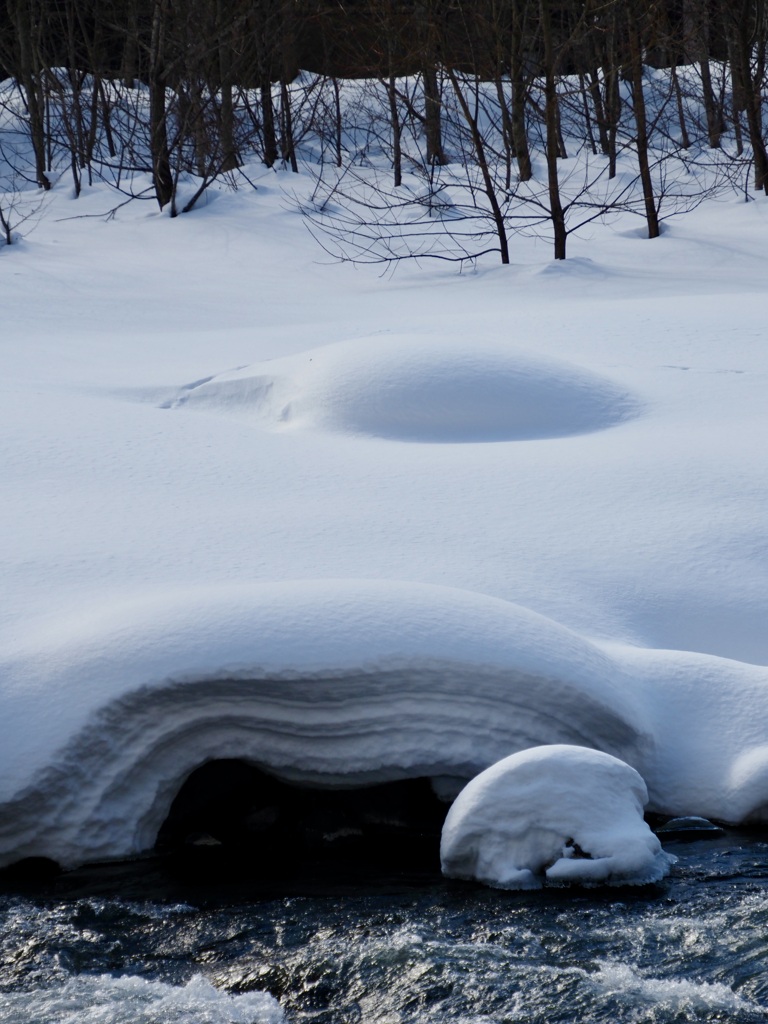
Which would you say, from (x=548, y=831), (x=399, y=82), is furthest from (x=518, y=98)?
(x=548, y=831)

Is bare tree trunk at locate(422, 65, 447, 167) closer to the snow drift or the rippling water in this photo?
the snow drift

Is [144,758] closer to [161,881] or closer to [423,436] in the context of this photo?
[161,881]

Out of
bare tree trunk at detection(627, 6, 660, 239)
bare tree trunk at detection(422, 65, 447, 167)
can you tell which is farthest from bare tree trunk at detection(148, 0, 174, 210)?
bare tree trunk at detection(627, 6, 660, 239)

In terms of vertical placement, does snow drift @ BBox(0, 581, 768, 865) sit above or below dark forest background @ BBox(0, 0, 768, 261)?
below

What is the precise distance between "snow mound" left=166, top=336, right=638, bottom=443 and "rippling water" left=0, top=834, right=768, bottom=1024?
9.86 ft

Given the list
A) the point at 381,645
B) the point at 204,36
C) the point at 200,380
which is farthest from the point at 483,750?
the point at 204,36

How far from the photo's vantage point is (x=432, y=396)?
5.43 meters

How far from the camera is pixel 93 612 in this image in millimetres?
3068

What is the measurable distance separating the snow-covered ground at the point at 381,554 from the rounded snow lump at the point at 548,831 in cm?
24

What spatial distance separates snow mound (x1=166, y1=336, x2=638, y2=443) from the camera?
5.35 meters

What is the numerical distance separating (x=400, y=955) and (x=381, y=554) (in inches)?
63.9

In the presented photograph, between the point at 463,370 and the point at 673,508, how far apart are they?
167 centimetres

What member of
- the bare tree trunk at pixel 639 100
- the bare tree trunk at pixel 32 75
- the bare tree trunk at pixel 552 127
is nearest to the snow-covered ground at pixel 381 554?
the bare tree trunk at pixel 552 127

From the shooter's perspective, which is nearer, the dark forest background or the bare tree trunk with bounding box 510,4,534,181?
the bare tree trunk with bounding box 510,4,534,181
